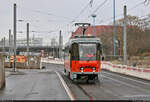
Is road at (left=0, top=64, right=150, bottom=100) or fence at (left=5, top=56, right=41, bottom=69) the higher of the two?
fence at (left=5, top=56, right=41, bottom=69)

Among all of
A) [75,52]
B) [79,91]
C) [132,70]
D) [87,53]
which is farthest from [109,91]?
[132,70]

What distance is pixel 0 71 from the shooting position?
50.1ft

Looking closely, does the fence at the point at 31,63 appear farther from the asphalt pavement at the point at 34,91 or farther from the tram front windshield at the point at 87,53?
the tram front windshield at the point at 87,53

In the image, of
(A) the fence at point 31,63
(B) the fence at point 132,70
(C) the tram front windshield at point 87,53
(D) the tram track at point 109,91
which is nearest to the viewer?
(D) the tram track at point 109,91

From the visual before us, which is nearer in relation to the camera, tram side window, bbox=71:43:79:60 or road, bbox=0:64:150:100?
road, bbox=0:64:150:100

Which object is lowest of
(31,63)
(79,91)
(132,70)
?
(79,91)

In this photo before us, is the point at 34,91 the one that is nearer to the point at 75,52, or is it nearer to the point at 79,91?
the point at 79,91

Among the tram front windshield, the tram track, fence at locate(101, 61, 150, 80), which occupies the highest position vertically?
the tram front windshield

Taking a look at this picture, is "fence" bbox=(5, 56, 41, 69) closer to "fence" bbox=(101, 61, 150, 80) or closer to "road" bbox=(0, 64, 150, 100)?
"fence" bbox=(101, 61, 150, 80)

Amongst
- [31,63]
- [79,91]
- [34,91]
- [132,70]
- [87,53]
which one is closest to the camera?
[34,91]

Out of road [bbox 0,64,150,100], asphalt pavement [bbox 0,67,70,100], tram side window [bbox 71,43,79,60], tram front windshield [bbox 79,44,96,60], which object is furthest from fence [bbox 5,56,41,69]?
tram front windshield [bbox 79,44,96,60]

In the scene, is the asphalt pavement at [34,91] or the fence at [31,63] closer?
the asphalt pavement at [34,91]

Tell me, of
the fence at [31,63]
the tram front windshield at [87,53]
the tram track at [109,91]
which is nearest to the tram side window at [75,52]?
the tram front windshield at [87,53]

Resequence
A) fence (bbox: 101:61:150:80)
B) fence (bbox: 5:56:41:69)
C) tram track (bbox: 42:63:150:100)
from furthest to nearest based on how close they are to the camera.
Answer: fence (bbox: 5:56:41:69) → fence (bbox: 101:61:150:80) → tram track (bbox: 42:63:150:100)
